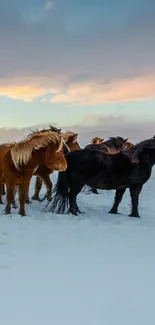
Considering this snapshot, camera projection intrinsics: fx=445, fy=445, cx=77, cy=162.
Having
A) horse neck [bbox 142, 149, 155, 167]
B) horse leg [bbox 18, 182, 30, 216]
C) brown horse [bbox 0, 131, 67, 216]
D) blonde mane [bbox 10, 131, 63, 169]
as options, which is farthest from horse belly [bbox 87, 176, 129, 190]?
horse leg [bbox 18, 182, 30, 216]

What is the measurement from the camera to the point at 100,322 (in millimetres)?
4012

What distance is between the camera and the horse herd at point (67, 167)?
8875 mm

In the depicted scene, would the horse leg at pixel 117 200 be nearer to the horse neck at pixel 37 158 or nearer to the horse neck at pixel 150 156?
the horse neck at pixel 150 156

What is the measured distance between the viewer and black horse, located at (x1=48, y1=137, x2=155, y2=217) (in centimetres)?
985

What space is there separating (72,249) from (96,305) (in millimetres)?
2095

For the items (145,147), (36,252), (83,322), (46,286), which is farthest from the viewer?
(145,147)

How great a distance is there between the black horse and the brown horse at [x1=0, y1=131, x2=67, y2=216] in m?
0.85

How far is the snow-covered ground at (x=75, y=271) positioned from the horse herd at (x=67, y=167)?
876 millimetres

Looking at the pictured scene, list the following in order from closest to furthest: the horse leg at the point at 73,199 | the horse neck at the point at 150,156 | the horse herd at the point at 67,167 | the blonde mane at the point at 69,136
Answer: the horse herd at the point at 67,167, the horse leg at the point at 73,199, the horse neck at the point at 150,156, the blonde mane at the point at 69,136

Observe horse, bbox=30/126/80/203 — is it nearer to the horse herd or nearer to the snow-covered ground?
the horse herd

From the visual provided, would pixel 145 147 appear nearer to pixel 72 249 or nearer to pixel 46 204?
pixel 46 204

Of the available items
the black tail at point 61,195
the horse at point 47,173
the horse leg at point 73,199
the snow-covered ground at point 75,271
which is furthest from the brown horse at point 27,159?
the horse at point 47,173

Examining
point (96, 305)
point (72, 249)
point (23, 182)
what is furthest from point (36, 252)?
point (23, 182)

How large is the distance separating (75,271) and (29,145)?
409 centimetres
